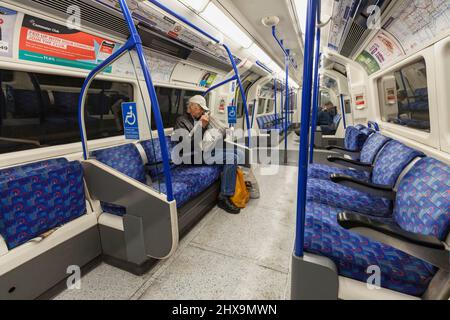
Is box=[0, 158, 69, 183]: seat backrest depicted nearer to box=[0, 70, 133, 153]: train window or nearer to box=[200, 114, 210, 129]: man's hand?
box=[0, 70, 133, 153]: train window

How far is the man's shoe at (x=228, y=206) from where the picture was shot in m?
3.25

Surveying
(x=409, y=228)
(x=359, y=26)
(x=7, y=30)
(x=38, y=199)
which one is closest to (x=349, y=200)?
(x=409, y=228)

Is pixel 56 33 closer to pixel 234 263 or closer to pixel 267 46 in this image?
pixel 234 263

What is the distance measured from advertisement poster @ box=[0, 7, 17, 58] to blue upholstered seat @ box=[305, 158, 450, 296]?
8.72ft

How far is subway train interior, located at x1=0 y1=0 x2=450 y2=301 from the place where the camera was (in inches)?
50.1

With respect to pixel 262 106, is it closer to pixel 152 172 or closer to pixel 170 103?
pixel 170 103

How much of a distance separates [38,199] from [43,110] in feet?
3.15

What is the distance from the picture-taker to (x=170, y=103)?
13.9ft

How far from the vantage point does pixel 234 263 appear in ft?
7.16

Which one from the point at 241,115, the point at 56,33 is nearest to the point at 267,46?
the point at 241,115

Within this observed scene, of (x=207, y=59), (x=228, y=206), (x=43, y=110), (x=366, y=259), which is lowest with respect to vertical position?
(x=228, y=206)

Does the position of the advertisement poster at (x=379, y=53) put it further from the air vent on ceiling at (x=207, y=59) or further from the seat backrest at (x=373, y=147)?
the air vent on ceiling at (x=207, y=59)

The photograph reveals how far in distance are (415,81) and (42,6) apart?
3.81m

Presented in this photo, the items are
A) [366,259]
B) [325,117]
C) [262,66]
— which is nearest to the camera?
[366,259]
